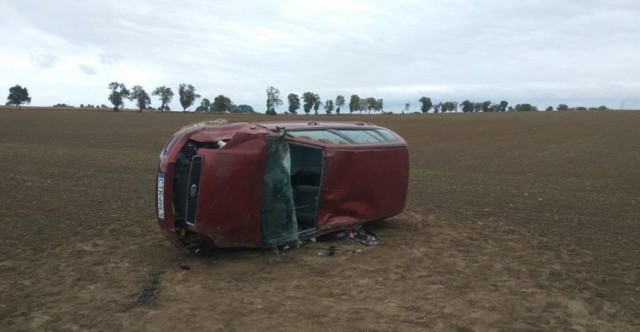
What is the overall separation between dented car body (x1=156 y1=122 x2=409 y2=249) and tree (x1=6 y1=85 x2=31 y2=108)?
126134 mm

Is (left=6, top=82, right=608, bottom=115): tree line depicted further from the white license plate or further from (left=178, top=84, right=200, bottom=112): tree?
the white license plate

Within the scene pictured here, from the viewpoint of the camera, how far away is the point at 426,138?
40.1 metres

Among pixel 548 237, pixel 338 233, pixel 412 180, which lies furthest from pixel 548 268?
pixel 412 180

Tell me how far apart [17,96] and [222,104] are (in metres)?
49.4

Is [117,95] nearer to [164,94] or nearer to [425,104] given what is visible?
[164,94]

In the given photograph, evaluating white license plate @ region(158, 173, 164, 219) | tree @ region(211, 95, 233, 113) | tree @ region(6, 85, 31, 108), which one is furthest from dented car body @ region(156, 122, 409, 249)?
tree @ region(6, 85, 31, 108)

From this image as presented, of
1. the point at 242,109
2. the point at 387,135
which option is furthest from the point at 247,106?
the point at 387,135

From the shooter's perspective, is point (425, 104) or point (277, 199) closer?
point (277, 199)

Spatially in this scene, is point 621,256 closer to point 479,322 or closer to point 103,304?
point 479,322

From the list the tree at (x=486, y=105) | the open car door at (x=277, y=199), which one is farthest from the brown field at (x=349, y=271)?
the tree at (x=486, y=105)

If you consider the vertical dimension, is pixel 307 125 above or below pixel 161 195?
above

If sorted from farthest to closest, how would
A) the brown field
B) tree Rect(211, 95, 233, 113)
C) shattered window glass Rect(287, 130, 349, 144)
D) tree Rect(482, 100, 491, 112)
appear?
tree Rect(482, 100, 491, 112)
tree Rect(211, 95, 233, 113)
shattered window glass Rect(287, 130, 349, 144)
the brown field

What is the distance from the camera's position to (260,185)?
6613 mm

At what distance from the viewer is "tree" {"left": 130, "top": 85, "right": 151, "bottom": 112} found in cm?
11350
